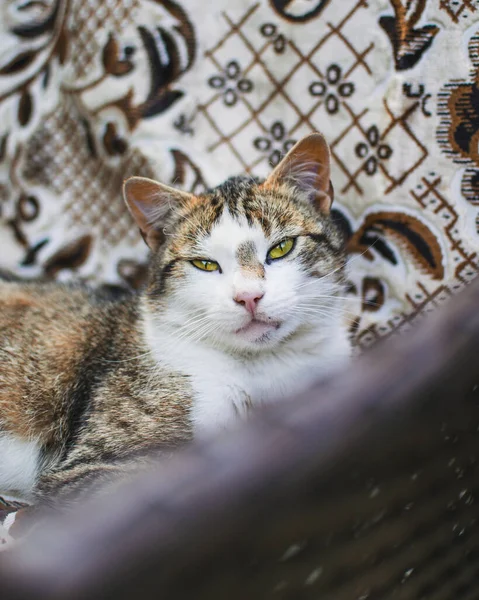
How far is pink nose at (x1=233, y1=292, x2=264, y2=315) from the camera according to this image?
85 centimetres

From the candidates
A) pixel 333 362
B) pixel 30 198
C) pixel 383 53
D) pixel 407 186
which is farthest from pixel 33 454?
pixel 383 53

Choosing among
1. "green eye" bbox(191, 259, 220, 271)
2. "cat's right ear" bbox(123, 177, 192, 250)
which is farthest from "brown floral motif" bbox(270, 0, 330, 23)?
"green eye" bbox(191, 259, 220, 271)

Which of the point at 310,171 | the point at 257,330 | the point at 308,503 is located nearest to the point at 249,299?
the point at 257,330

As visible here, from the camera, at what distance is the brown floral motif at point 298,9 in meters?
1.21

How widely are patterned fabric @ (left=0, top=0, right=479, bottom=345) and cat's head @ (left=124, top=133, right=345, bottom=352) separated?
5.9 inches

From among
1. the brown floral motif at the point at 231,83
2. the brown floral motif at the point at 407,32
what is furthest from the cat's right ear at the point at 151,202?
the brown floral motif at the point at 407,32

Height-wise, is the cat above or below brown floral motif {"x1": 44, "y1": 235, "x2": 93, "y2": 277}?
below

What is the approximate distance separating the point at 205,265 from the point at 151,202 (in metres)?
0.17

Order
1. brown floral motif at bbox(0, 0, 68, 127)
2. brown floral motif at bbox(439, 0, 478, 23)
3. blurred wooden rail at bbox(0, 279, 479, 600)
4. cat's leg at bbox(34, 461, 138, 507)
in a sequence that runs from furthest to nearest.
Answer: brown floral motif at bbox(0, 0, 68, 127), brown floral motif at bbox(439, 0, 478, 23), cat's leg at bbox(34, 461, 138, 507), blurred wooden rail at bbox(0, 279, 479, 600)

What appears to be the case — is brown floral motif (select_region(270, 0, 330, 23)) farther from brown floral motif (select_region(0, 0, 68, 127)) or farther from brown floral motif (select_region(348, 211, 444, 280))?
brown floral motif (select_region(0, 0, 68, 127))

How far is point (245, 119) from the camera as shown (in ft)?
4.35

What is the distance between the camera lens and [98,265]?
146 centimetres

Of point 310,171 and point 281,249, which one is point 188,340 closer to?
point 281,249

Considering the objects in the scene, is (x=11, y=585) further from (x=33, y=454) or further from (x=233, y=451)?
(x=33, y=454)
